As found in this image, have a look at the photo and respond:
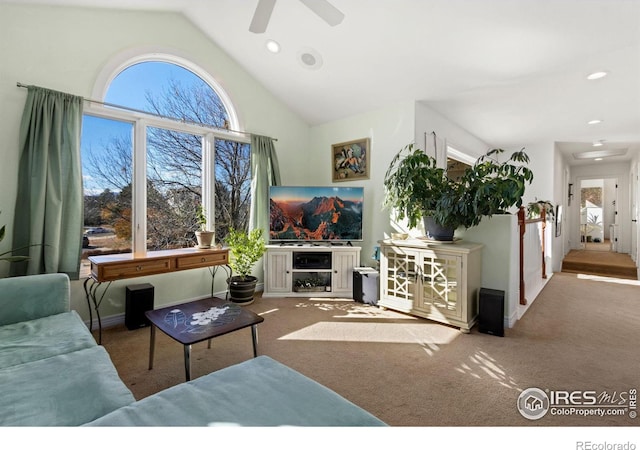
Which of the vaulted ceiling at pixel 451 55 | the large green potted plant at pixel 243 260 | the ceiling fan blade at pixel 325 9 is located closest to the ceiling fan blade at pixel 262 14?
the ceiling fan blade at pixel 325 9

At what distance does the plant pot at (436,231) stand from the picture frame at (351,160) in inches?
46.1

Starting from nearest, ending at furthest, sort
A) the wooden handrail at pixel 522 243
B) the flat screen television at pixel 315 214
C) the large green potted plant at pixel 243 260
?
the wooden handrail at pixel 522 243 < the large green potted plant at pixel 243 260 < the flat screen television at pixel 315 214

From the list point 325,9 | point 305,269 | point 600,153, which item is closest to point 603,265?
point 600,153

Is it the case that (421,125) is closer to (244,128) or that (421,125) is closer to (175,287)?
(244,128)

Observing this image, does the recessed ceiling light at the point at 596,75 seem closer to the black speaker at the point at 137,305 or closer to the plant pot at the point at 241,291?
the plant pot at the point at 241,291

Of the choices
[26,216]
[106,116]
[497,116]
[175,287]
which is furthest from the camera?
[497,116]

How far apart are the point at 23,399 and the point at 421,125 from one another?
3917mm

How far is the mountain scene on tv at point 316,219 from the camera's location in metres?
3.79

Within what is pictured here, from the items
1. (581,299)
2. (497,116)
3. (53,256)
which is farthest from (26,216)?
(581,299)

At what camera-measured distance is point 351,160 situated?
13.5 ft

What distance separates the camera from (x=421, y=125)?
3580 millimetres

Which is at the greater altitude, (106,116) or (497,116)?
(497,116)

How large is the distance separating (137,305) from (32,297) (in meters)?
0.97

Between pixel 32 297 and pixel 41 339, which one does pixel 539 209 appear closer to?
pixel 41 339
